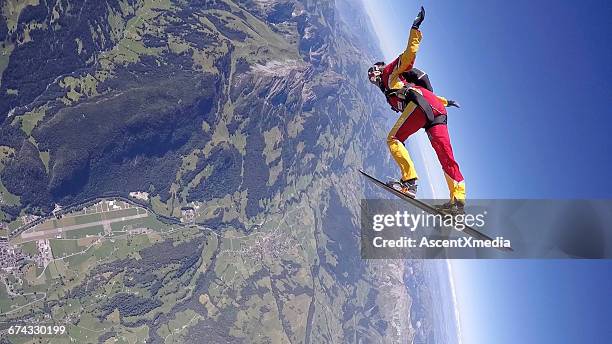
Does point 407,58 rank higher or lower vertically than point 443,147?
higher

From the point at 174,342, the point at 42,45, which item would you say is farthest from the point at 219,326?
the point at 42,45

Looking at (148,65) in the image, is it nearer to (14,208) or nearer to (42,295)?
(14,208)

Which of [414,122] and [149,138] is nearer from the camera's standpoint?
[414,122]

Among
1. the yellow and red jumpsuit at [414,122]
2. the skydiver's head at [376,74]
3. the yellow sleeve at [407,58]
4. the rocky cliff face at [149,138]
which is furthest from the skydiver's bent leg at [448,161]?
the rocky cliff face at [149,138]

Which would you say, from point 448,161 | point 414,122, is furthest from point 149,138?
point 448,161

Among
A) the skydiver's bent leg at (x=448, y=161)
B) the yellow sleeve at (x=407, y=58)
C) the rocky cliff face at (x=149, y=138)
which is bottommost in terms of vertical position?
the skydiver's bent leg at (x=448, y=161)

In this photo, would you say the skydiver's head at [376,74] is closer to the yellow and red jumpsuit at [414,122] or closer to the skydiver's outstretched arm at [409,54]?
the yellow and red jumpsuit at [414,122]

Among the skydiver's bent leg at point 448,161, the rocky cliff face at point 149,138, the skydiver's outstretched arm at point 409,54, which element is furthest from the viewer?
the rocky cliff face at point 149,138

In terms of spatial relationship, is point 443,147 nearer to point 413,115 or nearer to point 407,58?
point 413,115

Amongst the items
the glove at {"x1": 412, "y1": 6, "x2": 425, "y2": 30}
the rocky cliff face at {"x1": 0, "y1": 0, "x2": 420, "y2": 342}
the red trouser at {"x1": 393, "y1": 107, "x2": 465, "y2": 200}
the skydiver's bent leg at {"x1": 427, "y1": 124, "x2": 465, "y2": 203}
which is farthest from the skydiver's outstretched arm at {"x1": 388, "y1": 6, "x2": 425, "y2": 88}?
the rocky cliff face at {"x1": 0, "y1": 0, "x2": 420, "y2": 342}
